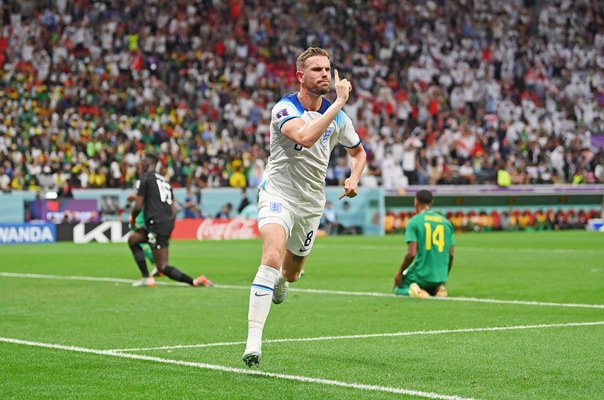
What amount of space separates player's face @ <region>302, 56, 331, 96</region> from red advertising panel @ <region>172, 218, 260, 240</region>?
2718 cm

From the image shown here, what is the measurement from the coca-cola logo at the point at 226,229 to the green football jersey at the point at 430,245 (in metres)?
21.3

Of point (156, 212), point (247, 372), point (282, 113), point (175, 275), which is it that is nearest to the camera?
point (247, 372)

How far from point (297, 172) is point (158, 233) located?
8.67 meters

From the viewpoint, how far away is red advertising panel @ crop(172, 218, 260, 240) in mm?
36094

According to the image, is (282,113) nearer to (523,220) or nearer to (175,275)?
(175,275)

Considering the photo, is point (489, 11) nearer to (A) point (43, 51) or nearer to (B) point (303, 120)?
(A) point (43, 51)

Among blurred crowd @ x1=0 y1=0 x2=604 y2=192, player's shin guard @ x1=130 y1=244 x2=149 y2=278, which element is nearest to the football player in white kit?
player's shin guard @ x1=130 y1=244 x2=149 y2=278

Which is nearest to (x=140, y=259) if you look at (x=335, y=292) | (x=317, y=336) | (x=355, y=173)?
(x=335, y=292)

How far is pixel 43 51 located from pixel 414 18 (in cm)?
1839

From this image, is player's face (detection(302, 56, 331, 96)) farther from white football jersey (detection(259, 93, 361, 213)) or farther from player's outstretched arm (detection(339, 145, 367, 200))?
player's outstretched arm (detection(339, 145, 367, 200))

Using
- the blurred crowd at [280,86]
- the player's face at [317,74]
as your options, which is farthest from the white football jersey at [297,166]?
the blurred crowd at [280,86]

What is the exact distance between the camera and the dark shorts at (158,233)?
17547 millimetres

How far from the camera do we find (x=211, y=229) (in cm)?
3631

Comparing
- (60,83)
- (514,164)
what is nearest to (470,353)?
(60,83)
